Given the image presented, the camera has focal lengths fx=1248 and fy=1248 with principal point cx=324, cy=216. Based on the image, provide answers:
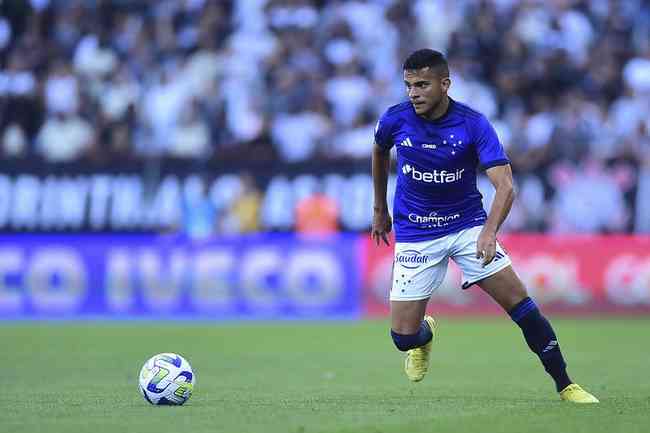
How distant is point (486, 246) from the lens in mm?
8516

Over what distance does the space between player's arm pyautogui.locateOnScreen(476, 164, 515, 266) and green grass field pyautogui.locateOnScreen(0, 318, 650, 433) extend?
3.58ft

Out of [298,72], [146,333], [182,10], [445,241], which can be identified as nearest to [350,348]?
[146,333]

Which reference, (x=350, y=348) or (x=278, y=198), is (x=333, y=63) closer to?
(x=278, y=198)

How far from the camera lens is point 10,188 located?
2053cm

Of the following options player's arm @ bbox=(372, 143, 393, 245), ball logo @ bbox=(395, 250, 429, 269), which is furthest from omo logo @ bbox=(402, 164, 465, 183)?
ball logo @ bbox=(395, 250, 429, 269)

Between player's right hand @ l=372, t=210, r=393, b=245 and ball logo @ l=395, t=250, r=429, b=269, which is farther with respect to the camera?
player's right hand @ l=372, t=210, r=393, b=245

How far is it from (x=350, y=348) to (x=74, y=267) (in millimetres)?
6154

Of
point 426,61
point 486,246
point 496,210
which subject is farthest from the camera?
point 426,61

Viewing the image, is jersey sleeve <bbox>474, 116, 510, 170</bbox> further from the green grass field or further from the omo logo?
the green grass field

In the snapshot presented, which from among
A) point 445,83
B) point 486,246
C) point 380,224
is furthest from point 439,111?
point 486,246

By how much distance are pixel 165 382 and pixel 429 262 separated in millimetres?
2175

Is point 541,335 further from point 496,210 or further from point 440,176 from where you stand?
point 440,176

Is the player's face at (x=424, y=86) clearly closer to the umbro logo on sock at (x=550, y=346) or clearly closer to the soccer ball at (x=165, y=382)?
the umbro logo on sock at (x=550, y=346)

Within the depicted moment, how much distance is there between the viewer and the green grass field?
25.9 ft
